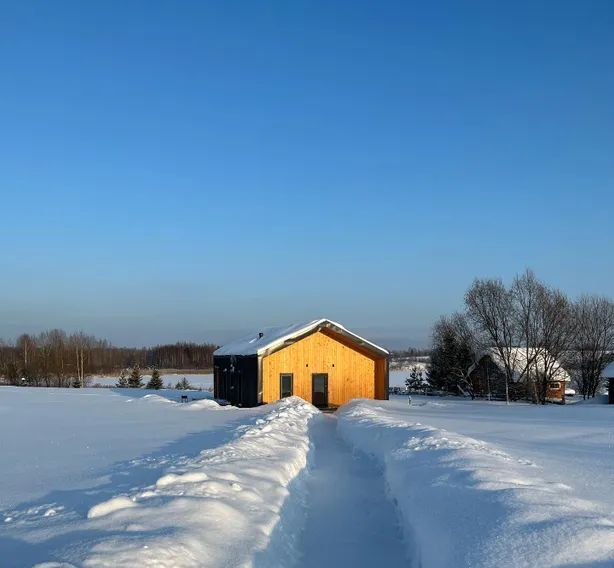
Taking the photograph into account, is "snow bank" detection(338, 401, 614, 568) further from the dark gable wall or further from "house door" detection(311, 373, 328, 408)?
"house door" detection(311, 373, 328, 408)

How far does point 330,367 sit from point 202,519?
22.9 metres

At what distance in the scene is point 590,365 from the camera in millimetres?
47219

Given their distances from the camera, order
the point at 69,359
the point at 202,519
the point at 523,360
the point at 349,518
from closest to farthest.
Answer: the point at 202,519, the point at 349,518, the point at 523,360, the point at 69,359

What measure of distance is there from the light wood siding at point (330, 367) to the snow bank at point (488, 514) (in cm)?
1703

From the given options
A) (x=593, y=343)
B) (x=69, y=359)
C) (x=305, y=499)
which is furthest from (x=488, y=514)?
(x=69, y=359)

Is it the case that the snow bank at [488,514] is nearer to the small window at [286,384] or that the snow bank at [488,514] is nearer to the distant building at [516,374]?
the small window at [286,384]

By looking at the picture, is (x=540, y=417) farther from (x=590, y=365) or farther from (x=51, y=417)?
(x=590, y=365)

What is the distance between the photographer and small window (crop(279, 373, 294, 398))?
27.6m

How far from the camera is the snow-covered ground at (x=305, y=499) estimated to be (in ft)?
16.4

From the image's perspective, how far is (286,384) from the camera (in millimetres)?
27750

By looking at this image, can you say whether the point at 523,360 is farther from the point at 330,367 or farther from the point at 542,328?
the point at 330,367

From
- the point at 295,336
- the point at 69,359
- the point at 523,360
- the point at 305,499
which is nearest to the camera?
the point at 305,499

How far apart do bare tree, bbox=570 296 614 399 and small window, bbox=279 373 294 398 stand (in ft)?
91.8

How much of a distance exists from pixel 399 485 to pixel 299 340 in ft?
63.1
